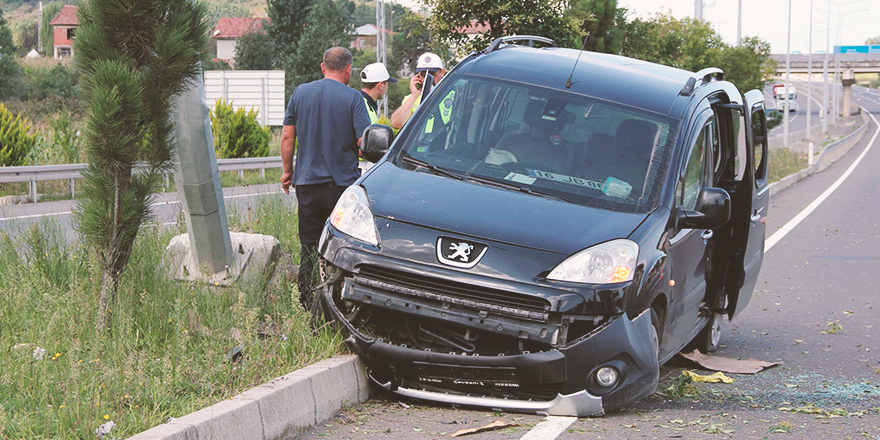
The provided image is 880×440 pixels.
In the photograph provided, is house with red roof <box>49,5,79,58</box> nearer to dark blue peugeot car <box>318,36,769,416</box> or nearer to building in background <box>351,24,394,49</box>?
dark blue peugeot car <box>318,36,769,416</box>

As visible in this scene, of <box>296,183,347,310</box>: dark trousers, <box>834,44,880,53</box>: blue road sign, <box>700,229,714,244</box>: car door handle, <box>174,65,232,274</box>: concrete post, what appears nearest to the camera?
<box>700,229,714,244</box>: car door handle

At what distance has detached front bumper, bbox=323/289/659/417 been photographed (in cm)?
530

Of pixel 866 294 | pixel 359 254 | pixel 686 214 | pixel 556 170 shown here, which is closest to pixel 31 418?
pixel 359 254

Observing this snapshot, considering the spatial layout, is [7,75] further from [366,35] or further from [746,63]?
[366,35]

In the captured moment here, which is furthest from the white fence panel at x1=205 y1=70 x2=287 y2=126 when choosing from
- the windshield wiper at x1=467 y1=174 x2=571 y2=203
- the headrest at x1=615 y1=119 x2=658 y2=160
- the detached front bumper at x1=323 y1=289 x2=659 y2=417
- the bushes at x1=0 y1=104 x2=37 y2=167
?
the detached front bumper at x1=323 y1=289 x2=659 y2=417

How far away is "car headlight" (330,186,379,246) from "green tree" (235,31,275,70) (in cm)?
10297

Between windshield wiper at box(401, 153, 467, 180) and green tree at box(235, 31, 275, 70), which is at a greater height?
green tree at box(235, 31, 275, 70)

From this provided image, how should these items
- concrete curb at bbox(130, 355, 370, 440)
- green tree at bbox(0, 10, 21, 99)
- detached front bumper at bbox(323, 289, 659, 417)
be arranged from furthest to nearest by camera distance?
green tree at bbox(0, 10, 21, 99)
detached front bumper at bbox(323, 289, 659, 417)
concrete curb at bbox(130, 355, 370, 440)

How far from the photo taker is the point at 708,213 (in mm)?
6117

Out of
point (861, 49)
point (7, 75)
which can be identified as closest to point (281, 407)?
point (7, 75)

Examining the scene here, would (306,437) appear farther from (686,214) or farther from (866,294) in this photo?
(866,294)

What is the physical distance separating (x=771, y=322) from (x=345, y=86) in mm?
4474

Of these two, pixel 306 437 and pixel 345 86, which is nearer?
pixel 306 437

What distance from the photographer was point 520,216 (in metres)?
5.66
